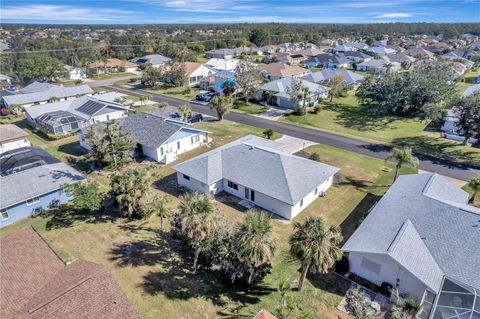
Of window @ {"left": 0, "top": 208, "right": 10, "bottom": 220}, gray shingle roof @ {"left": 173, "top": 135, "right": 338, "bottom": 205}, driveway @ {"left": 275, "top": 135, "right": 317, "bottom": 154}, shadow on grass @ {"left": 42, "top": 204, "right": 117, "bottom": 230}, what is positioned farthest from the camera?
driveway @ {"left": 275, "top": 135, "right": 317, "bottom": 154}

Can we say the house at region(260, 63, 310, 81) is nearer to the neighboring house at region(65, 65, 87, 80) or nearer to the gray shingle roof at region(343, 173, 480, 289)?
the neighboring house at region(65, 65, 87, 80)

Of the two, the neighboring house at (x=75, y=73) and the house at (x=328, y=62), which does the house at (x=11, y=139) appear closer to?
the neighboring house at (x=75, y=73)

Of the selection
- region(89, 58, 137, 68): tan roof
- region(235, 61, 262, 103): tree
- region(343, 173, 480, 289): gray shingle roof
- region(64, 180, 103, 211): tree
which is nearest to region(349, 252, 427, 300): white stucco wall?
region(343, 173, 480, 289): gray shingle roof

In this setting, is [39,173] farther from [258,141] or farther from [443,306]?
[443,306]

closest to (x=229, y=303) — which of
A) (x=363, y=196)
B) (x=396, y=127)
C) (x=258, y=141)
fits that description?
(x=363, y=196)

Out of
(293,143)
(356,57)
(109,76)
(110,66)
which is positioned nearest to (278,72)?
(293,143)

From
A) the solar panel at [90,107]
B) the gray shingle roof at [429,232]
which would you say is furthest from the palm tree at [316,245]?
the solar panel at [90,107]
